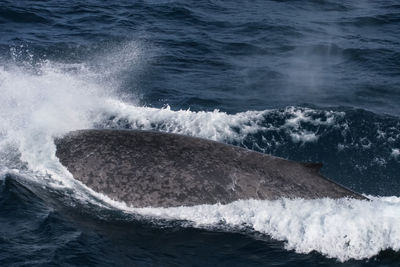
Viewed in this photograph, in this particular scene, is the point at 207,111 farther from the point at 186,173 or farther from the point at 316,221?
the point at 316,221

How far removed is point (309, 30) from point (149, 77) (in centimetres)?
909

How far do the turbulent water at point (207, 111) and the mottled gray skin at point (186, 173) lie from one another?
0.77ft

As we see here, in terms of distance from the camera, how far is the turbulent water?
11531 mm

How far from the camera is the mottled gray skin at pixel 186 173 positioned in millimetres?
12445

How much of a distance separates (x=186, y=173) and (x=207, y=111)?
6.32 m

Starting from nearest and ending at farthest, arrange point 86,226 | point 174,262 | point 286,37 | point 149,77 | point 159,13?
point 174,262 → point 86,226 → point 149,77 → point 286,37 → point 159,13

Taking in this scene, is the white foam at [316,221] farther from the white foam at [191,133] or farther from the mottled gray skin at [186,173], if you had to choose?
the mottled gray skin at [186,173]

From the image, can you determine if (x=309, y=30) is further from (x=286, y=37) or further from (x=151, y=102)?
(x=151, y=102)

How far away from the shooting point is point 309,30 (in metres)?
27.9

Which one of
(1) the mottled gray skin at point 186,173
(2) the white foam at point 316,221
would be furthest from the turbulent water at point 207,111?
(1) the mottled gray skin at point 186,173

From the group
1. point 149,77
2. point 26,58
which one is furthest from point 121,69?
point 26,58

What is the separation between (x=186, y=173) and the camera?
12.7 metres

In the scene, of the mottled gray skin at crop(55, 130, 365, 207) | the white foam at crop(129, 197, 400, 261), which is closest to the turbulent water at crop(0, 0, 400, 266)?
the white foam at crop(129, 197, 400, 261)

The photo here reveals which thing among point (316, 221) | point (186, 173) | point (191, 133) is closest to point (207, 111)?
point (191, 133)
